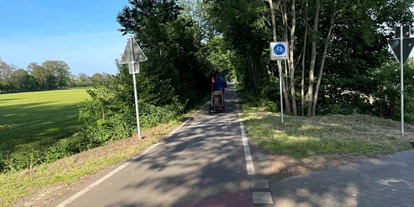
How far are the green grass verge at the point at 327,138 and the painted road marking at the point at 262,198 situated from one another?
2149 mm

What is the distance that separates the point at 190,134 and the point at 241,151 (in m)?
3.22

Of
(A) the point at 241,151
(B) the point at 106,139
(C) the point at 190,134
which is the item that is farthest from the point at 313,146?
(B) the point at 106,139

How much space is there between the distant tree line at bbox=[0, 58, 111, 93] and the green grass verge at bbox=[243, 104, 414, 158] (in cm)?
10672

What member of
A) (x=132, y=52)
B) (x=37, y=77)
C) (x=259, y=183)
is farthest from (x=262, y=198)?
(x=37, y=77)

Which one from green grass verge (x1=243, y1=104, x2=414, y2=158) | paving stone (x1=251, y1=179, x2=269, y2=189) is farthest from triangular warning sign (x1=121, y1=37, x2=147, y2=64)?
paving stone (x1=251, y1=179, x2=269, y2=189)

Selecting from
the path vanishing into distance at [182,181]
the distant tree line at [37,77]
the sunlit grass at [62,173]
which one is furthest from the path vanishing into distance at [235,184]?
the distant tree line at [37,77]

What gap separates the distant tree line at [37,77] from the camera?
116m

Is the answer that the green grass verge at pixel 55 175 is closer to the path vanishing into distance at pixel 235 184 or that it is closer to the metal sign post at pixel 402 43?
the path vanishing into distance at pixel 235 184

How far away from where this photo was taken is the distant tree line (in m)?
116

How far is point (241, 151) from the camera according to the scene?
7422mm

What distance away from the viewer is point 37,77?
125125mm

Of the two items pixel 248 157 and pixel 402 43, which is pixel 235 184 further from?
pixel 402 43

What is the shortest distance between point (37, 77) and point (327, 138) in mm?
138110

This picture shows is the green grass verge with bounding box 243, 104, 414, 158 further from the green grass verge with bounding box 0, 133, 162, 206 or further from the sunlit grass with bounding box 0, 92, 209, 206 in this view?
the green grass verge with bounding box 0, 133, 162, 206
